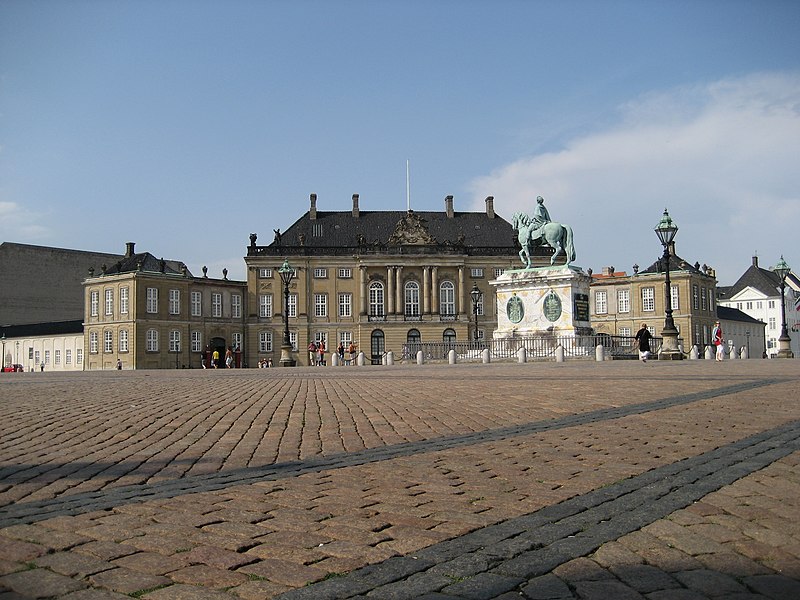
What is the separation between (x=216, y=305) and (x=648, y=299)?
1647 inches

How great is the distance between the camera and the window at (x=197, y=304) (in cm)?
7531

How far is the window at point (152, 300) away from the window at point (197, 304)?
4.13 m

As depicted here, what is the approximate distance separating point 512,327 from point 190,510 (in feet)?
119

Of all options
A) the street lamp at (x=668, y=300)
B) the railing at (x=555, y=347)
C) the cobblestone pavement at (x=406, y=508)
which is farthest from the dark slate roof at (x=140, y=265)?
the cobblestone pavement at (x=406, y=508)

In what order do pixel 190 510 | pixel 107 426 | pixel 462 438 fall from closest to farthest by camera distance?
pixel 190 510 < pixel 462 438 < pixel 107 426

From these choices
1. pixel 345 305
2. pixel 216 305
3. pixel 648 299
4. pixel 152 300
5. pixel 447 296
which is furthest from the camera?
pixel 447 296

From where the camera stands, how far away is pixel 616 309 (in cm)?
8081

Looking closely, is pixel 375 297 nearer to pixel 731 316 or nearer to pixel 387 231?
pixel 387 231

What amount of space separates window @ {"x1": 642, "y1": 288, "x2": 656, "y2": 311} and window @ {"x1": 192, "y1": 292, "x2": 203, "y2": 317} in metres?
42.6

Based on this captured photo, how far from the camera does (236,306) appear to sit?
78938 mm

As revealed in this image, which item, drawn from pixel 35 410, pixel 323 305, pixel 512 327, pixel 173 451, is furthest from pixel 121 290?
pixel 173 451

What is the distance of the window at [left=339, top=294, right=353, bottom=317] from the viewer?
261ft

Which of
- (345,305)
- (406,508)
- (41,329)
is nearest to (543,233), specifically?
(406,508)

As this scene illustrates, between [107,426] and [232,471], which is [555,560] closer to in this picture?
[232,471]
